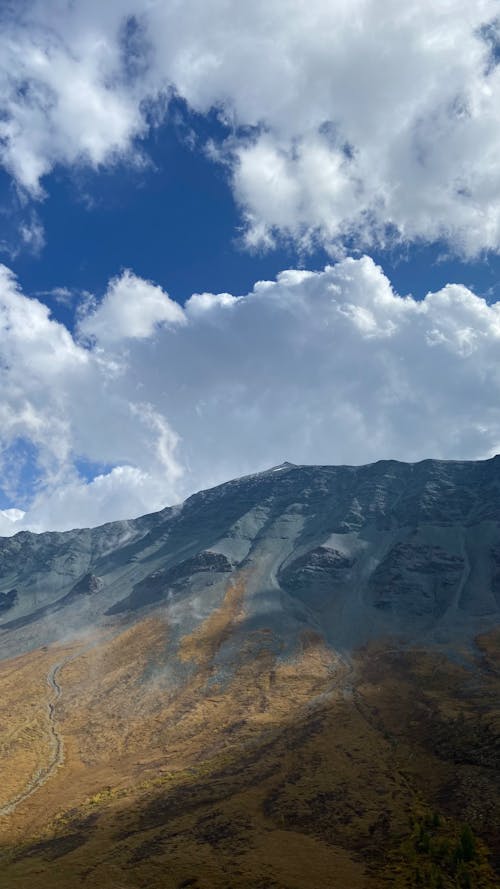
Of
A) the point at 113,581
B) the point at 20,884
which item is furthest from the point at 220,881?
the point at 113,581

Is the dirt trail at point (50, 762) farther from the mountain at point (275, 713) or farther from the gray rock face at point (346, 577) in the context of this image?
the gray rock face at point (346, 577)

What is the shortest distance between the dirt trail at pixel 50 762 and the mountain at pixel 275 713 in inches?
20.9

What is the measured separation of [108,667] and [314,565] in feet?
207

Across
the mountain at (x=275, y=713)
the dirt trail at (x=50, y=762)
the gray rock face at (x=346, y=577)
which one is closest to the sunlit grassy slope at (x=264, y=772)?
the mountain at (x=275, y=713)

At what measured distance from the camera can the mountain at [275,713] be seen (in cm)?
3769

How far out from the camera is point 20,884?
33.8 metres

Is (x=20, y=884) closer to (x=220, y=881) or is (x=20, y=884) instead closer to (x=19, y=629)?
(x=220, y=881)

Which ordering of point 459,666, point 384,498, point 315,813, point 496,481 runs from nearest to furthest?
point 315,813 → point 459,666 → point 496,481 → point 384,498

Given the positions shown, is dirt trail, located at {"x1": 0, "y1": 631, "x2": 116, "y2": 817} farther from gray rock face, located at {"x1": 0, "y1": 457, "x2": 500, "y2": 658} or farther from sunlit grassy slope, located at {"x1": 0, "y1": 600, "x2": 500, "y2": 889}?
gray rock face, located at {"x1": 0, "y1": 457, "x2": 500, "y2": 658}

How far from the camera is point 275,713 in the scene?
76.9 metres

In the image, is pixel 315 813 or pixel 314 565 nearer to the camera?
pixel 315 813

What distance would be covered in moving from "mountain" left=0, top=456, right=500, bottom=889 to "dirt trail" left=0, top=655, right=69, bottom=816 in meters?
0.53

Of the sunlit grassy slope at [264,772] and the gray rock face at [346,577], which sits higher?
the gray rock face at [346,577]

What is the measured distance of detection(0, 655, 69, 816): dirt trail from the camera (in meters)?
56.1
